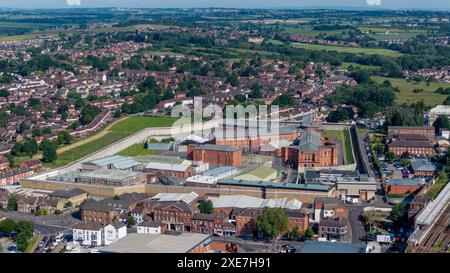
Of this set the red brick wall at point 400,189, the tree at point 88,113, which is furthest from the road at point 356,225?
the tree at point 88,113

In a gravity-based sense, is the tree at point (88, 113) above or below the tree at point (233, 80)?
below

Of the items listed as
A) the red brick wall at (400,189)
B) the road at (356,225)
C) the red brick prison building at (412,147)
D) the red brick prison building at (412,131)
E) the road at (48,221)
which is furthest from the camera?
the red brick prison building at (412,131)

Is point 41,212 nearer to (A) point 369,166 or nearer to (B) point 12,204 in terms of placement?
(B) point 12,204

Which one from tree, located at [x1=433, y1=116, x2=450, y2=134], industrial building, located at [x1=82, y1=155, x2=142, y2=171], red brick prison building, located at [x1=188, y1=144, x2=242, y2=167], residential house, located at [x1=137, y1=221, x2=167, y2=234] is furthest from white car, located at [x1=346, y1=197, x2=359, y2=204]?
tree, located at [x1=433, y1=116, x2=450, y2=134]

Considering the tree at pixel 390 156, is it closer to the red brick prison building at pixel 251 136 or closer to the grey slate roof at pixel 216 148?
the red brick prison building at pixel 251 136

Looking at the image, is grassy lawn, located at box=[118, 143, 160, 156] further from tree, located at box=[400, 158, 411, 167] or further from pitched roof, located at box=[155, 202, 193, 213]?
tree, located at box=[400, 158, 411, 167]

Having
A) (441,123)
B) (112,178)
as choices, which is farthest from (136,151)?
(441,123)

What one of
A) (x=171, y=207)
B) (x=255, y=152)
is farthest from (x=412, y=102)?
(x=171, y=207)
